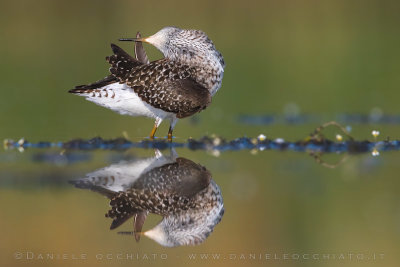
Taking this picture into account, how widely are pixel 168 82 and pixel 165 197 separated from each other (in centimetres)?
312

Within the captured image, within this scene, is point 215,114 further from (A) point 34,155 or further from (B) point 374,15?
(B) point 374,15

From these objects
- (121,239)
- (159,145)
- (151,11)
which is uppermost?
(121,239)

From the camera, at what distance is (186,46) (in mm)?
9805

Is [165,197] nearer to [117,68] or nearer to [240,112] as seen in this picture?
[117,68]

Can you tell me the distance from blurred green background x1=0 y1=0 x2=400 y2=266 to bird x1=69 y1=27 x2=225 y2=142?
2.18 ft

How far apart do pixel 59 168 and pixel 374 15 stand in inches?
981

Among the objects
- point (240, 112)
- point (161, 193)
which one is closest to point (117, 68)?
point (161, 193)

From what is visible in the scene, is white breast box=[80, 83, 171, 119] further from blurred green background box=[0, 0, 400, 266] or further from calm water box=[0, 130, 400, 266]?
calm water box=[0, 130, 400, 266]

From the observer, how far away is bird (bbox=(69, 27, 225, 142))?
A: 9.47 meters

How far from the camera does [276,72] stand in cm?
1862

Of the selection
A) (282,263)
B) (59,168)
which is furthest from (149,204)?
(59,168)
